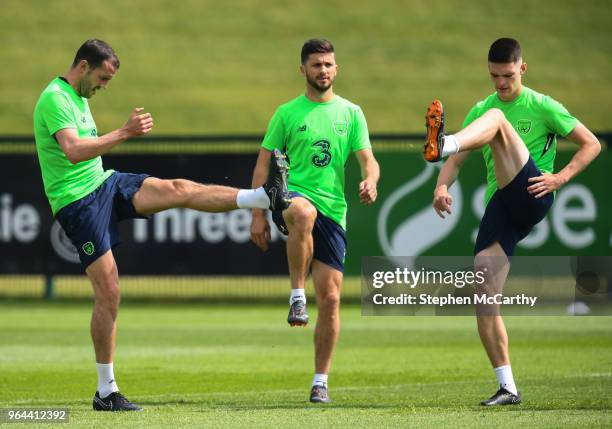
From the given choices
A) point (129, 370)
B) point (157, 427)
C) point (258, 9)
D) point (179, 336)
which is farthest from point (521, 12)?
point (157, 427)

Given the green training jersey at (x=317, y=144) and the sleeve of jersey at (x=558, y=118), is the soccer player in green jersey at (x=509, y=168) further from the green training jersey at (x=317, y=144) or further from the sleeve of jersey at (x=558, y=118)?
the green training jersey at (x=317, y=144)

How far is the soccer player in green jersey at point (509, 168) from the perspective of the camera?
9.26m

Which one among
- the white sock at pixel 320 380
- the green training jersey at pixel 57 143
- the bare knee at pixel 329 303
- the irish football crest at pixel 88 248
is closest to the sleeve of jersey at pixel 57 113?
the green training jersey at pixel 57 143

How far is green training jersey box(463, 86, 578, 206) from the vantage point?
9.52m

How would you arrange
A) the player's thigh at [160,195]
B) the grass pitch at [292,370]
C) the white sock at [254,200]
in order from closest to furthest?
the grass pitch at [292,370], the white sock at [254,200], the player's thigh at [160,195]

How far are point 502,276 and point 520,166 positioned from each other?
2.69 feet

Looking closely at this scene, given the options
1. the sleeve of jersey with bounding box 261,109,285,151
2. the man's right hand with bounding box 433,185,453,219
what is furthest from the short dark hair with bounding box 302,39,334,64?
the man's right hand with bounding box 433,185,453,219

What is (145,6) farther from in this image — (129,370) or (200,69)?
(129,370)

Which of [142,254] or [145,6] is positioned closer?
[142,254]

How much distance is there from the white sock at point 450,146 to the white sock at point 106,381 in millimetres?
2834

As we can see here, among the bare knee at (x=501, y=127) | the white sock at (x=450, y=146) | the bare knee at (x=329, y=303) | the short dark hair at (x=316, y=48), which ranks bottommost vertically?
the bare knee at (x=329, y=303)

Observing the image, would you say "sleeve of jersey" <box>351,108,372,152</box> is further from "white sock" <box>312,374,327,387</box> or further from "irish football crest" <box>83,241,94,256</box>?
"irish football crest" <box>83,241,94,256</box>

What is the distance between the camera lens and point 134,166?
19.7m

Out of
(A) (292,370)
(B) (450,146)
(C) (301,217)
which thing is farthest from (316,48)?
(A) (292,370)
